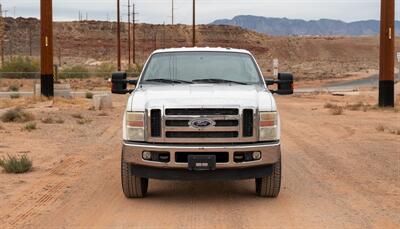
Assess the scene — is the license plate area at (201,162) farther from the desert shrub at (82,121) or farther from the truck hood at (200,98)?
the desert shrub at (82,121)

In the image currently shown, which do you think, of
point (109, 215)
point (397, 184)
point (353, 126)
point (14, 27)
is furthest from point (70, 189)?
point (14, 27)

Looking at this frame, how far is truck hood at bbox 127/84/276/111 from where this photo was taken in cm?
867

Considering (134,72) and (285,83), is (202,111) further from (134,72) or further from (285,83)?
(134,72)

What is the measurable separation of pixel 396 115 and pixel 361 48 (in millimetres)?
128266

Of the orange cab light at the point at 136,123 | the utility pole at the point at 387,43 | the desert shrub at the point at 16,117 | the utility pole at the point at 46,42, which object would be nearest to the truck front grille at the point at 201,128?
the orange cab light at the point at 136,123

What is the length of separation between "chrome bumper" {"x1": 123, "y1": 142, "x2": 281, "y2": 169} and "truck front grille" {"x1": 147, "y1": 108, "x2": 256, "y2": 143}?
9 centimetres

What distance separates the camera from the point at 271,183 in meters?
9.25

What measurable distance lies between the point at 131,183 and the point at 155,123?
1039mm

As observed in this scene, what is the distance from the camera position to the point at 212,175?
28.7 ft

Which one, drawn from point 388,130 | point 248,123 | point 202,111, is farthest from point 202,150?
point 388,130

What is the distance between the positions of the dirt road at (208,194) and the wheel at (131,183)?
0.14 metres

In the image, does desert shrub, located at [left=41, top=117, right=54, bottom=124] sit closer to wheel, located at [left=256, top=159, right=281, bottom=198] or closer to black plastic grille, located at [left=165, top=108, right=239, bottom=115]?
wheel, located at [left=256, top=159, right=281, bottom=198]

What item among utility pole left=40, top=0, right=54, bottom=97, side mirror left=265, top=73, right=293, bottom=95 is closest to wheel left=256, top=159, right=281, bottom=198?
side mirror left=265, top=73, right=293, bottom=95

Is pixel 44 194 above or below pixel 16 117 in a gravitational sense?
below
